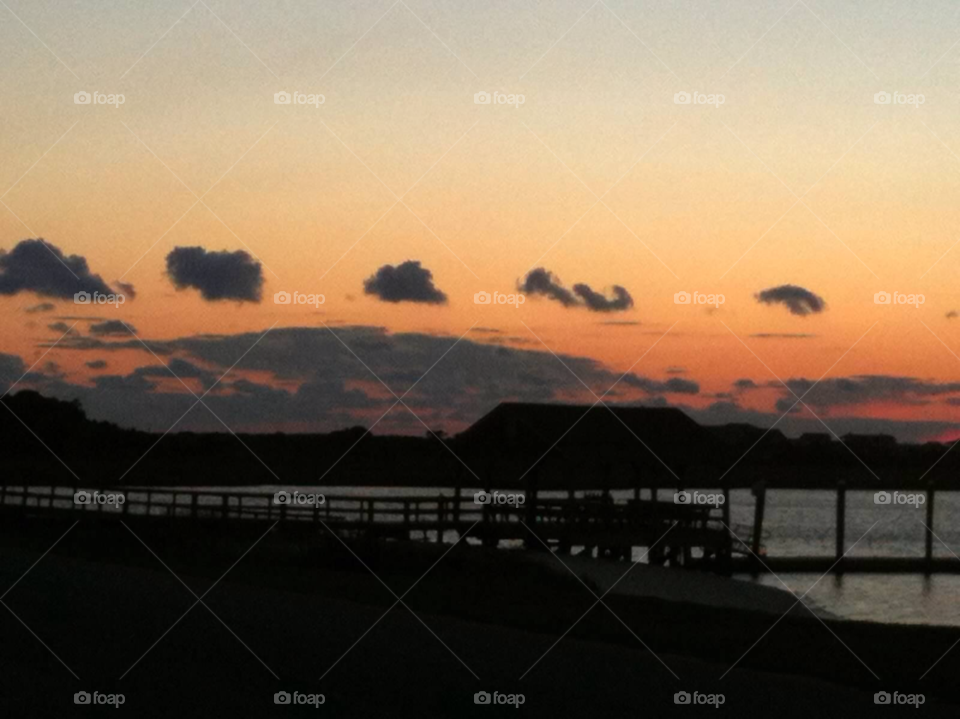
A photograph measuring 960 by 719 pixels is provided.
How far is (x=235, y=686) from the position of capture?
8.99m

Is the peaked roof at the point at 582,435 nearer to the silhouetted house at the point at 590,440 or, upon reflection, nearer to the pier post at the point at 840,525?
the silhouetted house at the point at 590,440

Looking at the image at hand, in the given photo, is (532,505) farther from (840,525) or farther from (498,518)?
(840,525)

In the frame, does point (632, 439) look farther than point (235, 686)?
Yes

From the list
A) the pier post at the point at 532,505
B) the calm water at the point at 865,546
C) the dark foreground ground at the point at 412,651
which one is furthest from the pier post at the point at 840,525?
the dark foreground ground at the point at 412,651

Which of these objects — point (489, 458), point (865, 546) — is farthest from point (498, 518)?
point (865, 546)

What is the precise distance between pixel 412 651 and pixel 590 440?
81.1 ft

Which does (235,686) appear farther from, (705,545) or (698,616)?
(705,545)

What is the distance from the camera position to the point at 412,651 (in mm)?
10875

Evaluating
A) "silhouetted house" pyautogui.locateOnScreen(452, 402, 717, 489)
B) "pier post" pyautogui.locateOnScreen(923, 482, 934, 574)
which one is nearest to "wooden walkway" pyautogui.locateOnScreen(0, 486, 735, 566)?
"silhouetted house" pyautogui.locateOnScreen(452, 402, 717, 489)

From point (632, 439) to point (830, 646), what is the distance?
22328mm

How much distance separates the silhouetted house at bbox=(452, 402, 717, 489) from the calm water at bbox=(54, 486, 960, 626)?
4396 mm

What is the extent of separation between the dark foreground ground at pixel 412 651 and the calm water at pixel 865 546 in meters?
11.7

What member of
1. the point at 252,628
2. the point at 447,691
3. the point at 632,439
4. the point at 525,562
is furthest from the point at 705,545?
the point at 447,691

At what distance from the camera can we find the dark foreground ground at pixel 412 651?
8734 mm
